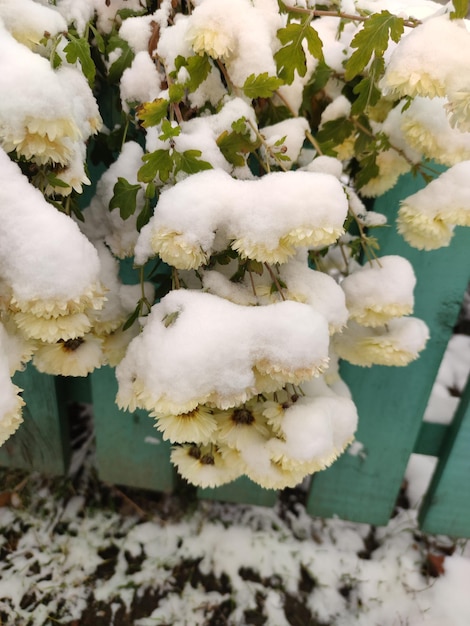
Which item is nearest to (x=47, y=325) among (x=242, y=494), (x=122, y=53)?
(x=122, y=53)

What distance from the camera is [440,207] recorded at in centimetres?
77

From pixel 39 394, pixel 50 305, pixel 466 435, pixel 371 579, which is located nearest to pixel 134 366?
pixel 50 305

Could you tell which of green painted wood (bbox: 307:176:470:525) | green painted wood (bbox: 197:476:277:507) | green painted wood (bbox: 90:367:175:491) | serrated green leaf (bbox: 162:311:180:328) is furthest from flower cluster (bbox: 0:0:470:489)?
green painted wood (bbox: 197:476:277:507)

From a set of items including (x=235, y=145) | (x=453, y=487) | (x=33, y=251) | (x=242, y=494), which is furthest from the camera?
(x=242, y=494)

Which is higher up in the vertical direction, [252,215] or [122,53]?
[122,53]

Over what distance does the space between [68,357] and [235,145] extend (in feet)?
1.36

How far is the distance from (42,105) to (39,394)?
991 millimetres

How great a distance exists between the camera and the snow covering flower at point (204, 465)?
870 mm

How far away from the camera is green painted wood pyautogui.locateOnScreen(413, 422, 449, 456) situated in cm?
138

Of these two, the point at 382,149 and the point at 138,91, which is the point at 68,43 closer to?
the point at 138,91

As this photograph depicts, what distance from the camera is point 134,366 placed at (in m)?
0.73

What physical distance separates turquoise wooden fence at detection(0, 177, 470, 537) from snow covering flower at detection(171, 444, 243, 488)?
461 mm

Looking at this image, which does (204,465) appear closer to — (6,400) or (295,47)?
(6,400)

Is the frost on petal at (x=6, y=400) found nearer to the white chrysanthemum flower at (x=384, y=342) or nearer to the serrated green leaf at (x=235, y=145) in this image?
the serrated green leaf at (x=235, y=145)
